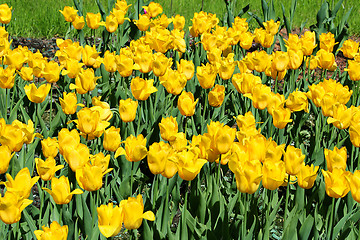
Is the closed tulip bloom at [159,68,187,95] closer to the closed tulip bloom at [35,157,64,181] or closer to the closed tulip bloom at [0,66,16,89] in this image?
the closed tulip bloom at [0,66,16,89]

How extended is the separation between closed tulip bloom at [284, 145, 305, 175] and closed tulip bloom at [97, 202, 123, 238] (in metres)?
0.70

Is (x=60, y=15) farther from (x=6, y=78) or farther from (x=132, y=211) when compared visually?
(x=132, y=211)

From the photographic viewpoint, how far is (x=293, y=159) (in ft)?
6.38

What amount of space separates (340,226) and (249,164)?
2.28ft

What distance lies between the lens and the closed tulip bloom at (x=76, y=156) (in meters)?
1.91

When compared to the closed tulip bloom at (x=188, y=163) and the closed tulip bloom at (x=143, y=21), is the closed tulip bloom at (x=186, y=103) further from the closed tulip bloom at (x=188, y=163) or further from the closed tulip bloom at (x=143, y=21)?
the closed tulip bloom at (x=143, y=21)

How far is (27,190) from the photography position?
180cm

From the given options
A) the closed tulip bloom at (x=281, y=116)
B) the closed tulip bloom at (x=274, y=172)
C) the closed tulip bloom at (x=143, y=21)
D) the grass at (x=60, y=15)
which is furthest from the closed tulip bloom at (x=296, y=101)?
the grass at (x=60, y=15)

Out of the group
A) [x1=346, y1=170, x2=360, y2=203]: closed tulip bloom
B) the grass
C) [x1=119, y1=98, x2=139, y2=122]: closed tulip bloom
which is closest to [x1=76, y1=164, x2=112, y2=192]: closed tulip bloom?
[x1=119, y1=98, x2=139, y2=122]: closed tulip bloom

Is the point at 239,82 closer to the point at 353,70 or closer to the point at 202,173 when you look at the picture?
the point at 202,173

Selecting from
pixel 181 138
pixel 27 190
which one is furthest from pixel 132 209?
pixel 181 138

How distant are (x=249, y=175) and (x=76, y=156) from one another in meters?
0.65

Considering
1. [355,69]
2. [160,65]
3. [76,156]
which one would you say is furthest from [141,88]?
[355,69]

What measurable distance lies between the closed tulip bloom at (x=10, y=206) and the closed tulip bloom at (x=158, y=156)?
0.48 meters
